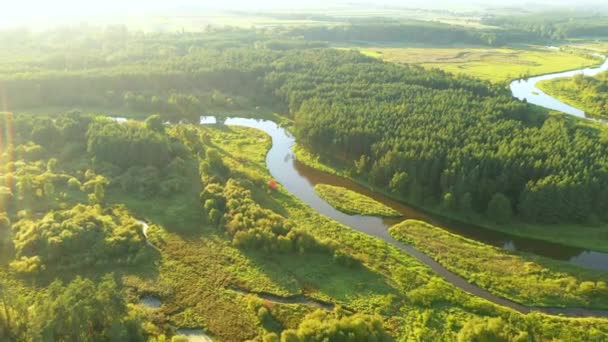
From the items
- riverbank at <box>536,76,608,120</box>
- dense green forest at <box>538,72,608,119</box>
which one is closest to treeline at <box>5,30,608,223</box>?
riverbank at <box>536,76,608,120</box>

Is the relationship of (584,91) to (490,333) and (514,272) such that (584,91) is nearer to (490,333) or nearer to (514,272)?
(514,272)

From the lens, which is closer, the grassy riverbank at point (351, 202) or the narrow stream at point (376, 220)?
the narrow stream at point (376, 220)

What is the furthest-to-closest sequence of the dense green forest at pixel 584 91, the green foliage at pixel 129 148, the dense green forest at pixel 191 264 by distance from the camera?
the dense green forest at pixel 584 91 < the green foliage at pixel 129 148 < the dense green forest at pixel 191 264

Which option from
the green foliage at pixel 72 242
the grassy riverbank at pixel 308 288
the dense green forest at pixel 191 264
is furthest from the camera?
the green foliage at pixel 72 242

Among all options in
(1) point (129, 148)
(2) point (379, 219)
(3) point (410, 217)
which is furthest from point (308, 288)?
(1) point (129, 148)

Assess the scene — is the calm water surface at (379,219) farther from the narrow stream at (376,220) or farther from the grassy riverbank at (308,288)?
the grassy riverbank at (308,288)

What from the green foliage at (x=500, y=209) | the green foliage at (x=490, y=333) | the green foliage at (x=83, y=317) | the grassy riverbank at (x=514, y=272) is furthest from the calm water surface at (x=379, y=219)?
the green foliage at (x=83, y=317)
